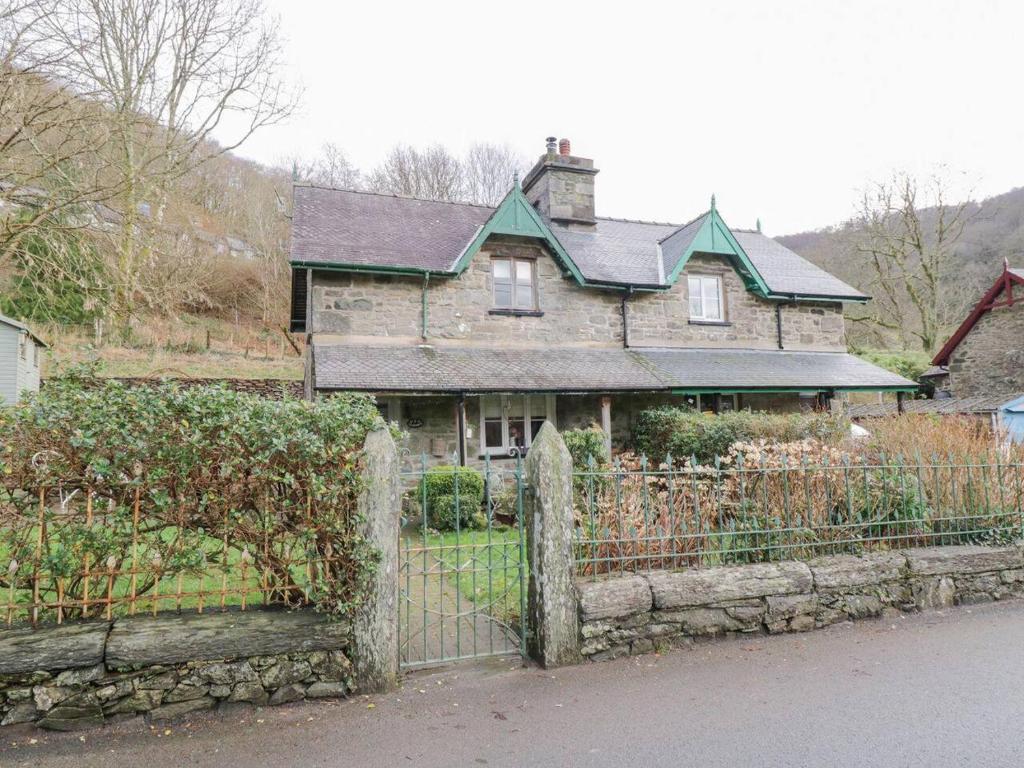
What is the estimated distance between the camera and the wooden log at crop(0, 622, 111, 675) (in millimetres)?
3291

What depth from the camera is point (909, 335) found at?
1302 inches

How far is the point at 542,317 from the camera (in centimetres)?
1448

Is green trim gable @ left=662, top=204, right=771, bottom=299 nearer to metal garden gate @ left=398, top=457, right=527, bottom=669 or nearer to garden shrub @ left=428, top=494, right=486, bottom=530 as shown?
garden shrub @ left=428, top=494, right=486, bottom=530

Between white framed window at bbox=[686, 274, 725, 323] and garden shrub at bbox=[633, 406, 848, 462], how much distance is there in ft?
12.7

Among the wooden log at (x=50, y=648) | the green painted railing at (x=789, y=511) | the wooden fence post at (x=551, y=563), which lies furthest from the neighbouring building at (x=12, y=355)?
the green painted railing at (x=789, y=511)

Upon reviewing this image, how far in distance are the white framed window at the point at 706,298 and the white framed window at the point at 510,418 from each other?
514 cm

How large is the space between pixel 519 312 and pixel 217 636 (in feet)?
36.8

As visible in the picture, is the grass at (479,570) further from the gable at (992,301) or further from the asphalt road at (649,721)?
the gable at (992,301)

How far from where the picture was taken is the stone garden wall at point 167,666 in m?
3.34

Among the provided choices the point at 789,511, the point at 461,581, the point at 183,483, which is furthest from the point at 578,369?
the point at 183,483

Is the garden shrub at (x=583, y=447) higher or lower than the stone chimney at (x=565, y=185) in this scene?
lower

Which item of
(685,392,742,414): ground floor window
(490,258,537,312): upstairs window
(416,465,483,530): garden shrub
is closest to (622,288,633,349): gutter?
(685,392,742,414): ground floor window

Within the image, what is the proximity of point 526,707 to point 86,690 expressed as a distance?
2.55 meters

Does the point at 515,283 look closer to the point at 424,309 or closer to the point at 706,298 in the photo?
the point at 424,309
